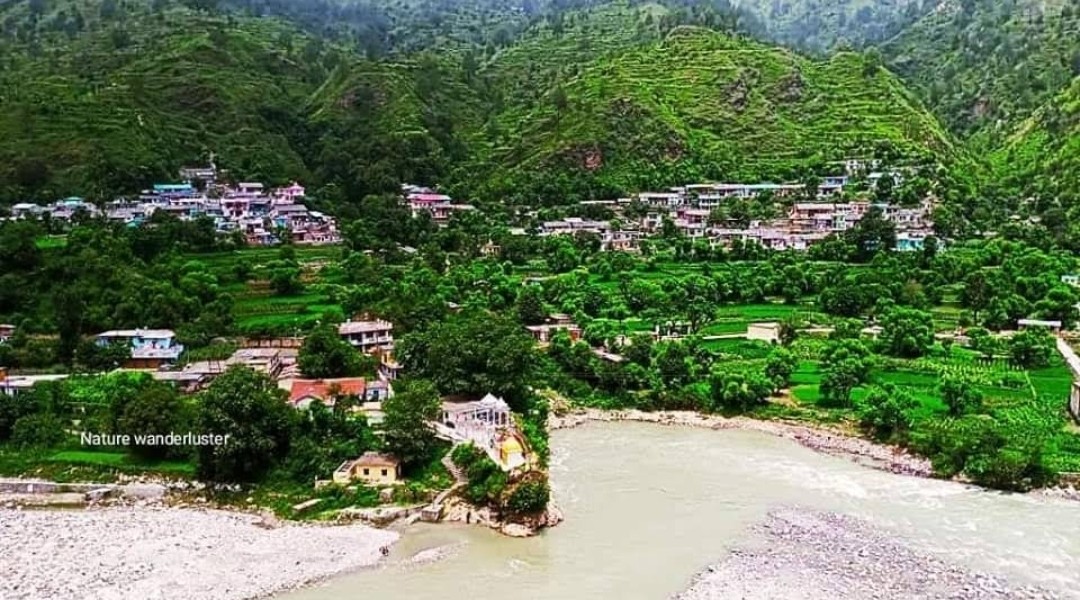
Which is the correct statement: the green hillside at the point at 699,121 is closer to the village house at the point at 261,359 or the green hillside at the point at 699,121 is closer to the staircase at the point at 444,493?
the village house at the point at 261,359

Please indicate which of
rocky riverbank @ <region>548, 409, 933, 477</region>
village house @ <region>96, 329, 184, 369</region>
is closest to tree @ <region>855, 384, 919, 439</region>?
rocky riverbank @ <region>548, 409, 933, 477</region>

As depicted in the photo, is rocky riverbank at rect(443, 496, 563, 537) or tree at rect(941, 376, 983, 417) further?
tree at rect(941, 376, 983, 417)

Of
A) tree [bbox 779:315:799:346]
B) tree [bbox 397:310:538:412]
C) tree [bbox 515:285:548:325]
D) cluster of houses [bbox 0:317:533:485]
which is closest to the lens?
cluster of houses [bbox 0:317:533:485]

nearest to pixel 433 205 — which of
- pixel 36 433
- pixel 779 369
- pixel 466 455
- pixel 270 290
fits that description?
pixel 270 290

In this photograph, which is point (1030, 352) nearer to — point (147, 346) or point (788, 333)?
point (788, 333)

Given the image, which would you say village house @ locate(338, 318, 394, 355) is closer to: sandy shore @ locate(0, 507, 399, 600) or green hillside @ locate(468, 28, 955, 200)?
sandy shore @ locate(0, 507, 399, 600)

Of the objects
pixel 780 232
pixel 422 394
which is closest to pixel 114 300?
pixel 422 394

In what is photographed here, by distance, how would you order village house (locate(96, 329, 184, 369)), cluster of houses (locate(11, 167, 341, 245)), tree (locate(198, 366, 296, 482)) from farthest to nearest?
cluster of houses (locate(11, 167, 341, 245)) < village house (locate(96, 329, 184, 369)) < tree (locate(198, 366, 296, 482))
